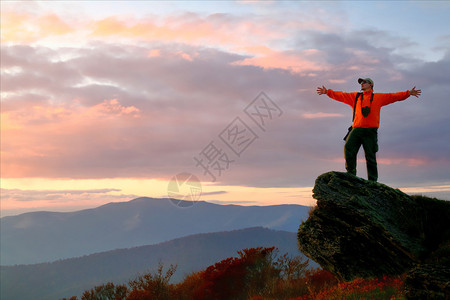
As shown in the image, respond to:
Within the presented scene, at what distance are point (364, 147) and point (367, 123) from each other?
76 centimetres

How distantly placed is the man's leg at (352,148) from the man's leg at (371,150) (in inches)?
9.5

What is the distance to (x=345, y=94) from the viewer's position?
481 inches

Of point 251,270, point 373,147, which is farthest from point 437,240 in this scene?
point 251,270

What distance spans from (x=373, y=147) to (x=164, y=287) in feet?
35.1

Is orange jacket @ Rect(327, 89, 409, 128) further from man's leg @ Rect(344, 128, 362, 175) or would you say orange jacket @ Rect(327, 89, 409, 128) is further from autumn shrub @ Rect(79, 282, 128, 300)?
autumn shrub @ Rect(79, 282, 128, 300)

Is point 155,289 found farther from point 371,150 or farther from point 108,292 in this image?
point 371,150

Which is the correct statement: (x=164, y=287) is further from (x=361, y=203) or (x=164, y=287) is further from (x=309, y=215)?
(x=361, y=203)

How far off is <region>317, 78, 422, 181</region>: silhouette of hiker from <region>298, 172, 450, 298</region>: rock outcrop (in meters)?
1.01

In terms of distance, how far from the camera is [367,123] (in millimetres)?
11711

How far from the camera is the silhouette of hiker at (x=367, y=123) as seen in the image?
1171 cm

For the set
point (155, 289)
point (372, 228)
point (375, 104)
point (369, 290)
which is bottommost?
point (155, 289)

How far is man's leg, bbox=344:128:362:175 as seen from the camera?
39.0 ft

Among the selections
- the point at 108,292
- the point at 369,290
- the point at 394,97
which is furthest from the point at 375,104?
the point at 108,292

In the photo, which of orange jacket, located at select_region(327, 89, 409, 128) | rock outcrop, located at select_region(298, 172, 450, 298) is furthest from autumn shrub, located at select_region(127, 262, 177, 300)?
orange jacket, located at select_region(327, 89, 409, 128)
